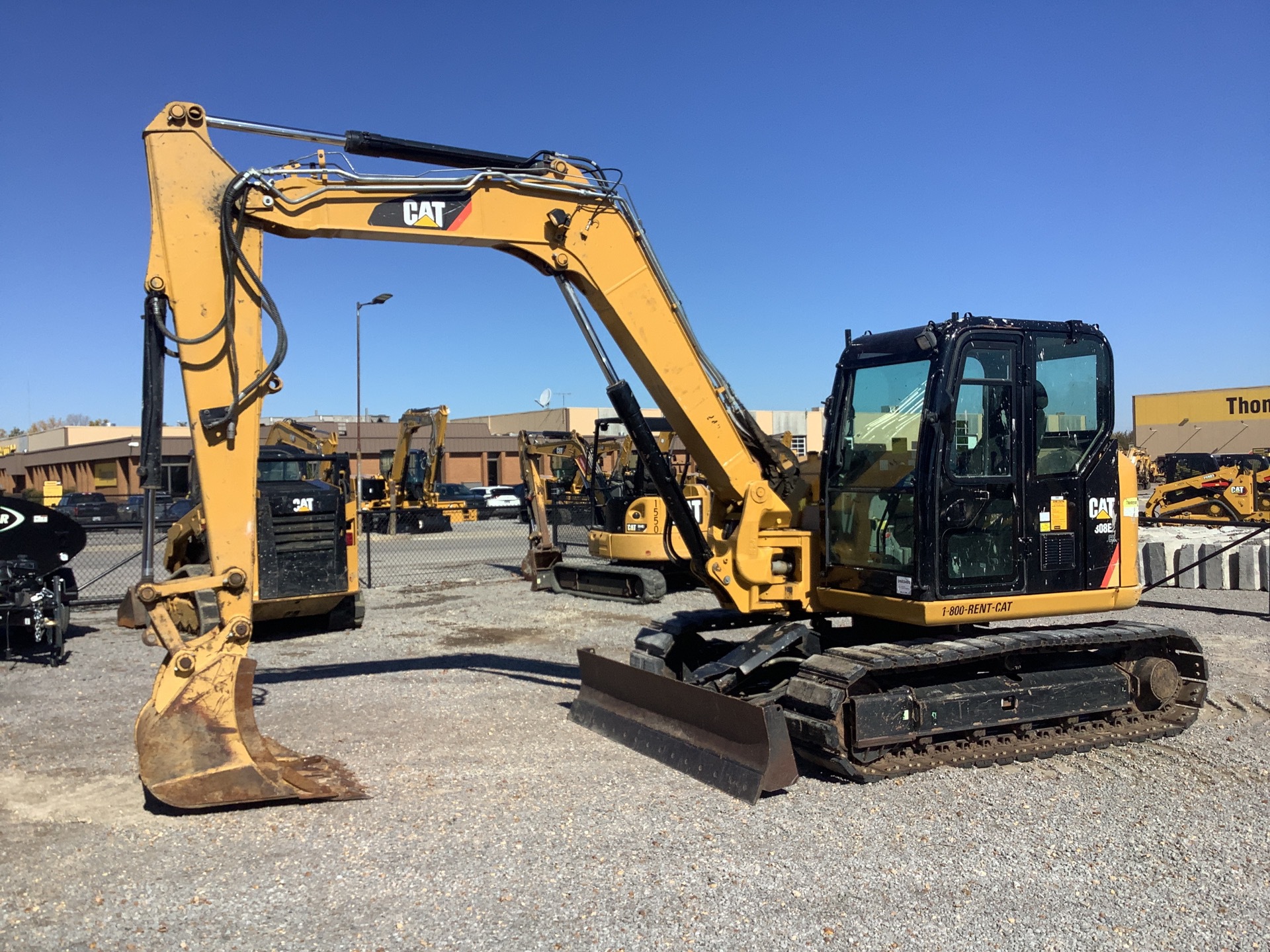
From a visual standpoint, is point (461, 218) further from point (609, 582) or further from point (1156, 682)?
point (609, 582)

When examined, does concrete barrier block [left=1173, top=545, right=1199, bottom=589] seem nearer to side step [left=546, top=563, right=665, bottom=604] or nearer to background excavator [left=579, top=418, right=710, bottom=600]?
background excavator [left=579, top=418, right=710, bottom=600]

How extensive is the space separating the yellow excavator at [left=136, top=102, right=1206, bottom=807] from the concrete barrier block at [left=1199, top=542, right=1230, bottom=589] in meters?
8.34

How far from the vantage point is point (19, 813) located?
5781 mm

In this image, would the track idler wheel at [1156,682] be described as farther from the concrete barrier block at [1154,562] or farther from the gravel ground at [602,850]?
the concrete barrier block at [1154,562]

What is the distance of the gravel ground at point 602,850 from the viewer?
436 cm

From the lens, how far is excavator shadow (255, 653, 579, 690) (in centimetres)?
957

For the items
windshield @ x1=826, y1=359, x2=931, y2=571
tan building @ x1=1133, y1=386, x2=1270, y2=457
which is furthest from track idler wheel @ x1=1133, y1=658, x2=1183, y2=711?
tan building @ x1=1133, y1=386, x2=1270, y2=457

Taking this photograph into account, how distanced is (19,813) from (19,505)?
6.35 m

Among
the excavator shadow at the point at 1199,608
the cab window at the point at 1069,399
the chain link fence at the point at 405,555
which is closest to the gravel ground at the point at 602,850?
the cab window at the point at 1069,399

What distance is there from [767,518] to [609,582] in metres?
8.23

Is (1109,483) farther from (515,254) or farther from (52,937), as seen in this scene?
(52,937)

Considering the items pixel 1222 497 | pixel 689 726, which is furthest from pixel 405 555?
pixel 1222 497

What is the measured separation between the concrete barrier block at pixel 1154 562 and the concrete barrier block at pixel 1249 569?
0.94 metres

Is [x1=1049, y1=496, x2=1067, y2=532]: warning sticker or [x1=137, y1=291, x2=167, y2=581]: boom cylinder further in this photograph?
[x1=1049, y1=496, x2=1067, y2=532]: warning sticker
